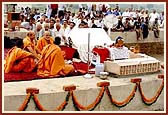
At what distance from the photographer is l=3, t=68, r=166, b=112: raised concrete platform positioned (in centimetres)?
449

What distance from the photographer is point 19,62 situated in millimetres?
5672

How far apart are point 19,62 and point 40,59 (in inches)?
11.6

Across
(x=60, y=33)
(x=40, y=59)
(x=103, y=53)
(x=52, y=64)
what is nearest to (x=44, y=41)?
(x=40, y=59)

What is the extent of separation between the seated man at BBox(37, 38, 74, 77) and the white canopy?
1181mm

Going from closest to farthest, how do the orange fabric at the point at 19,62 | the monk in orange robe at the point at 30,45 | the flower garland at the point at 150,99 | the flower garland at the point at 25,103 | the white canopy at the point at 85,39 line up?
the flower garland at the point at 25,103, the flower garland at the point at 150,99, the orange fabric at the point at 19,62, the monk in orange robe at the point at 30,45, the white canopy at the point at 85,39

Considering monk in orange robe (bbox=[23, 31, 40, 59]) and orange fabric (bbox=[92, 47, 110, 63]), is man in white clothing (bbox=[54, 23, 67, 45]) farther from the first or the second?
monk in orange robe (bbox=[23, 31, 40, 59])

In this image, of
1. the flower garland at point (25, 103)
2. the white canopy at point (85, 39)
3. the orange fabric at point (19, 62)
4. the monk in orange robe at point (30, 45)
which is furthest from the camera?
the white canopy at point (85, 39)

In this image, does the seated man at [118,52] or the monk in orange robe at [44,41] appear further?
the seated man at [118,52]

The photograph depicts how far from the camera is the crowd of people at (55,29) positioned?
18.0 ft

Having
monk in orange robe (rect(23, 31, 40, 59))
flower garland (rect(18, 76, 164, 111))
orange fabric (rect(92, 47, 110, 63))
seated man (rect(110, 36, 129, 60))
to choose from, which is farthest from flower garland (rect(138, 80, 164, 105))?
monk in orange robe (rect(23, 31, 40, 59))

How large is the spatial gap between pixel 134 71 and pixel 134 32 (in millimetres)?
3766

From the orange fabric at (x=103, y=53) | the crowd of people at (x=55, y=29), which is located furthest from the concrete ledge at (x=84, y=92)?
the orange fabric at (x=103, y=53)

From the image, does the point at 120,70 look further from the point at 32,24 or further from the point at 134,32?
the point at 134,32

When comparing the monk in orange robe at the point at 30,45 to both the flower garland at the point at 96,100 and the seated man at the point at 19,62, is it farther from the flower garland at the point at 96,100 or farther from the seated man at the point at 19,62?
the flower garland at the point at 96,100
